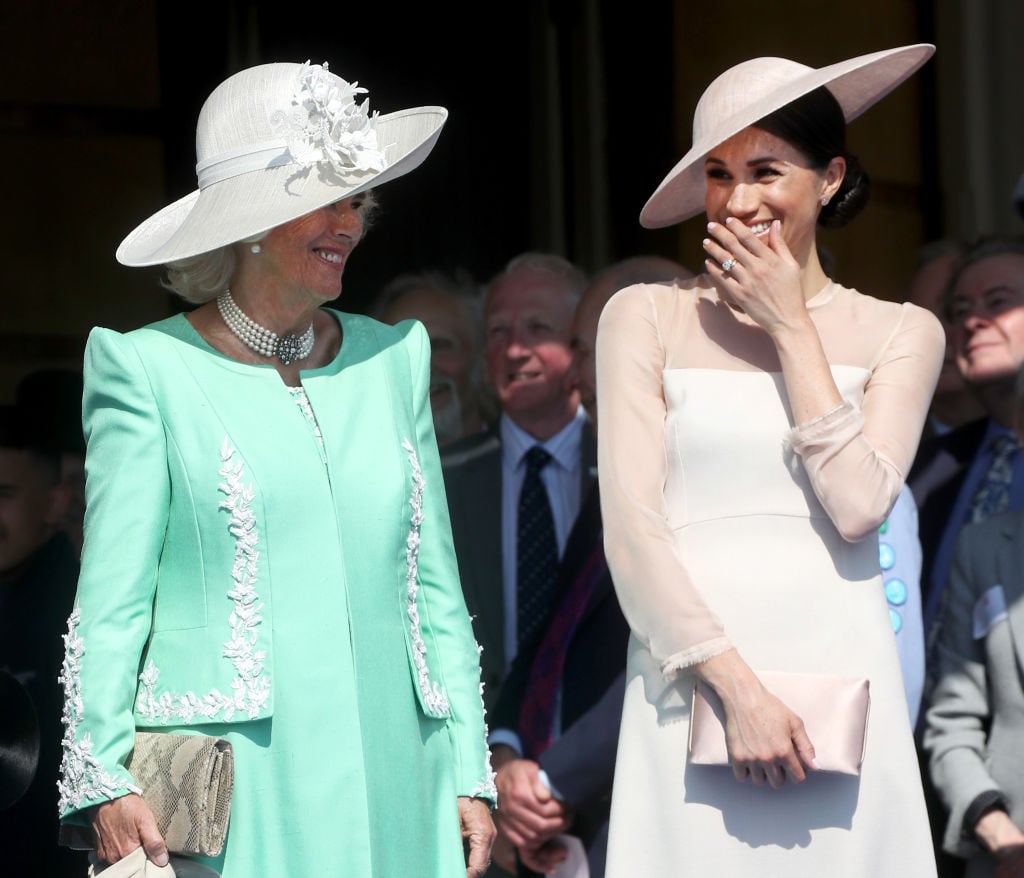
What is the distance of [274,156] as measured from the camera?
3303mm

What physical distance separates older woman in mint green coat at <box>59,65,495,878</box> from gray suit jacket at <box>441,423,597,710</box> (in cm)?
157

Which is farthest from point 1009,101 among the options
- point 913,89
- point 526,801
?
point 526,801

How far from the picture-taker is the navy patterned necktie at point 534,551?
16.5 ft

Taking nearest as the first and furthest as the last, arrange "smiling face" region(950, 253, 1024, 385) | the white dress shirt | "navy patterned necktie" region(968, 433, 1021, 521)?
"navy patterned necktie" region(968, 433, 1021, 521) → "smiling face" region(950, 253, 1024, 385) → the white dress shirt

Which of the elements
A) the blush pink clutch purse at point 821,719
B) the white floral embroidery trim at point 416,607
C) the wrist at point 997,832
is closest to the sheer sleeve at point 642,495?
the blush pink clutch purse at point 821,719

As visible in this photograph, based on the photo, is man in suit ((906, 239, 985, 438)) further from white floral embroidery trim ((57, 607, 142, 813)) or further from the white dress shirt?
white floral embroidery trim ((57, 607, 142, 813))

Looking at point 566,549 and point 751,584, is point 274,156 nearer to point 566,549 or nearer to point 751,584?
point 751,584

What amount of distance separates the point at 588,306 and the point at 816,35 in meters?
2.23

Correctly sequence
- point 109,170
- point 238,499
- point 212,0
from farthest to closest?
point 212,0 < point 109,170 < point 238,499

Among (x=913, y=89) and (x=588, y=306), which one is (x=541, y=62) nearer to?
(x=913, y=89)

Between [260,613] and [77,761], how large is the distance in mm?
366

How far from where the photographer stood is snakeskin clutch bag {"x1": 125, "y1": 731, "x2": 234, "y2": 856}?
3.02 metres

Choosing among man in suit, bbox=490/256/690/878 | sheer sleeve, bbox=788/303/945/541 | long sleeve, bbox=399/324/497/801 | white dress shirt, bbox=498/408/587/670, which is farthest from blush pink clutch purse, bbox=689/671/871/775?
white dress shirt, bbox=498/408/587/670

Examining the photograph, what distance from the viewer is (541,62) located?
25.1 ft
